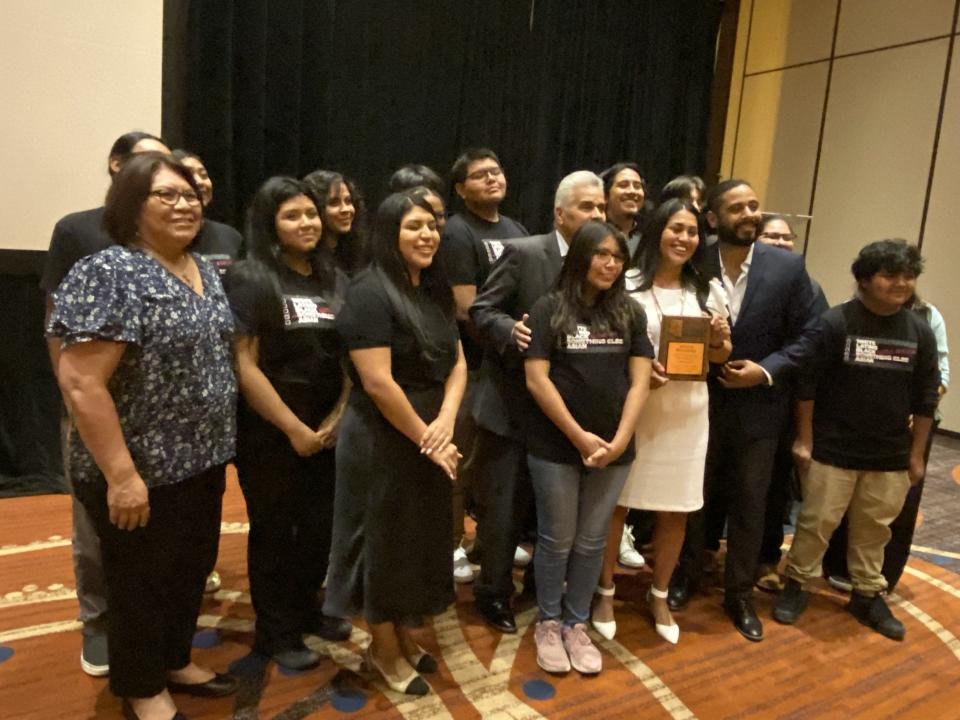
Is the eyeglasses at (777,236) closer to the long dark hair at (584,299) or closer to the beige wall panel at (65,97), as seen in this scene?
the long dark hair at (584,299)

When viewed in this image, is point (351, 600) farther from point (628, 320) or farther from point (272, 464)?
point (628, 320)

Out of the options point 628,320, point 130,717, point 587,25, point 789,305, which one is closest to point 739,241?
point 789,305

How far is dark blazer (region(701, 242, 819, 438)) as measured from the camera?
2.50 meters

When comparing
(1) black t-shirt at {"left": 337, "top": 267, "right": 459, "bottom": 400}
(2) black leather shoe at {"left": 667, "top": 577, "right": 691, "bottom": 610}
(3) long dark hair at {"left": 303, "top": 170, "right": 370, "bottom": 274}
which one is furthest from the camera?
(2) black leather shoe at {"left": 667, "top": 577, "right": 691, "bottom": 610}

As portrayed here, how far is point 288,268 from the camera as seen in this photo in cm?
208

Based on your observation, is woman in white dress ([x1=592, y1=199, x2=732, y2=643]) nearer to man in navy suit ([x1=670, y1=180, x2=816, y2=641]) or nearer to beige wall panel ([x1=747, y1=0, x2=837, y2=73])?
man in navy suit ([x1=670, y1=180, x2=816, y2=641])

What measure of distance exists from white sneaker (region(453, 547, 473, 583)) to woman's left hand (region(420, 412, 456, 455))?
1112mm

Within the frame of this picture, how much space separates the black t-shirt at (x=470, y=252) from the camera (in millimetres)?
2752

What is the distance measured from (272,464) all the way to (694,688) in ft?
4.81

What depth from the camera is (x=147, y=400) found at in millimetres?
1657

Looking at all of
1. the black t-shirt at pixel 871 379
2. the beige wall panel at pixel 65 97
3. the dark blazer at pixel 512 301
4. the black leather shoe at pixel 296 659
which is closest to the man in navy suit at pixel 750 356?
the black t-shirt at pixel 871 379

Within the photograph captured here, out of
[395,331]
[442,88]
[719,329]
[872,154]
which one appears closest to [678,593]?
[719,329]

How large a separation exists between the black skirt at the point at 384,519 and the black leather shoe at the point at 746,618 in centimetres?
124

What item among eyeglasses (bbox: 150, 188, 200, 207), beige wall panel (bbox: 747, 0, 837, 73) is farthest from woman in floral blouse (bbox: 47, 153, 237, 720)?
beige wall panel (bbox: 747, 0, 837, 73)
